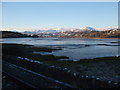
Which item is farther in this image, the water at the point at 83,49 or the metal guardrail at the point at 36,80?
the water at the point at 83,49

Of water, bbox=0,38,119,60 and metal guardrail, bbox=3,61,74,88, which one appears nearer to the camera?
metal guardrail, bbox=3,61,74,88

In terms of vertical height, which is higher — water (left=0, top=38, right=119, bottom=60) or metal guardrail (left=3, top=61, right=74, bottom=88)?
metal guardrail (left=3, top=61, right=74, bottom=88)

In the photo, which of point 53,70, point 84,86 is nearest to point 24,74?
point 53,70

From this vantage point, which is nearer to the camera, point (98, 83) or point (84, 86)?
point (98, 83)

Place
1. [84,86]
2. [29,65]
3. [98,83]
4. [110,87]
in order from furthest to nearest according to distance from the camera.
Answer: [29,65] → [84,86] → [98,83] → [110,87]

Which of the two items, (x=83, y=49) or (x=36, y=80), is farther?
(x=83, y=49)

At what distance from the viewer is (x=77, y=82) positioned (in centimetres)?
963

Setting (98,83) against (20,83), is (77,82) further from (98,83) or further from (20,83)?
(20,83)

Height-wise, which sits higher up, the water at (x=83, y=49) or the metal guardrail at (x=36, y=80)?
the metal guardrail at (x=36, y=80)

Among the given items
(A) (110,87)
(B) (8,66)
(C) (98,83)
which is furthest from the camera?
(B) (8,66)

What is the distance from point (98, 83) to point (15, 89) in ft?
13.7

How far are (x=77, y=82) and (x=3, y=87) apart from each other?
13.4 ft

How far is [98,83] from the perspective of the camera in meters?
8.27

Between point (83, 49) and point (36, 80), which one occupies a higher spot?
point (36, 80)
